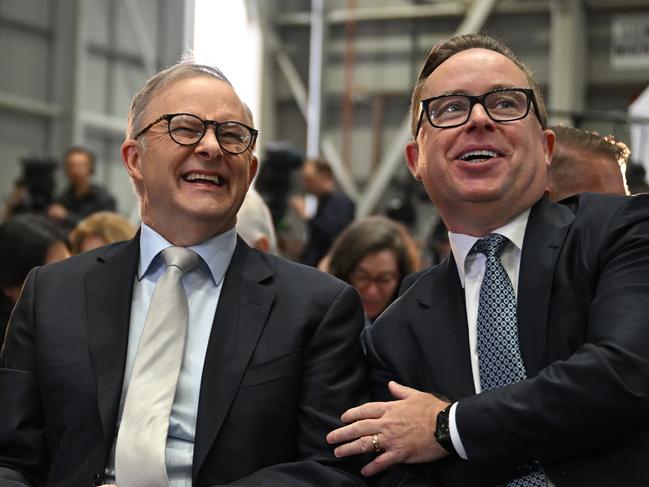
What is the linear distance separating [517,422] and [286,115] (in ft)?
31.2

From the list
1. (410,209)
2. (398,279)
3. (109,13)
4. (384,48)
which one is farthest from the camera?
(384,48)

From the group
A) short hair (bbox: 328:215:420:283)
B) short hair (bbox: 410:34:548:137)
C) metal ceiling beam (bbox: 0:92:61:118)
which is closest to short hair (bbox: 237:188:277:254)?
short hair (bbox: 328:215:420:283)

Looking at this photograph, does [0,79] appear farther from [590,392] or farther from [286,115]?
[590,392]

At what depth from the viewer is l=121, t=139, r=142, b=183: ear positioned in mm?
2182

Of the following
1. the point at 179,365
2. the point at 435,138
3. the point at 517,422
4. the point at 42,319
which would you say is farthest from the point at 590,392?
the point at 42,319

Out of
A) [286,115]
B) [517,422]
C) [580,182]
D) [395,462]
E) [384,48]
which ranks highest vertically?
[384,48]

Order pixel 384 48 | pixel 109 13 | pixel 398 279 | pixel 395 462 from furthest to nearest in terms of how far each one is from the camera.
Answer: pixel 384 48 → pixel 109 13 → pixel 398 279 → pixel 395 462

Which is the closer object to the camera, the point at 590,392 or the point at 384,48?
the point at 590,392

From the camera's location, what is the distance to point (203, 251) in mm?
2102

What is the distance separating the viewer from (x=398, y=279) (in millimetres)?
3656

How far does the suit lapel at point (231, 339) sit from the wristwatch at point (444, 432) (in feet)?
1.31

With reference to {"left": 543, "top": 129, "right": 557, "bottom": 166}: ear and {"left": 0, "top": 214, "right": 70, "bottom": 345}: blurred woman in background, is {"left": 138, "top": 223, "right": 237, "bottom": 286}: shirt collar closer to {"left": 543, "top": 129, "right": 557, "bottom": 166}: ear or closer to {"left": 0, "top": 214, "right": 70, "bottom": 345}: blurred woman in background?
{"left": 543, "top": 129, "right": 557, "bottom": 166}: ear

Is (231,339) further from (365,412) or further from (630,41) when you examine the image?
(630,41)

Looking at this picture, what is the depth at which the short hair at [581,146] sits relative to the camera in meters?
2.53
